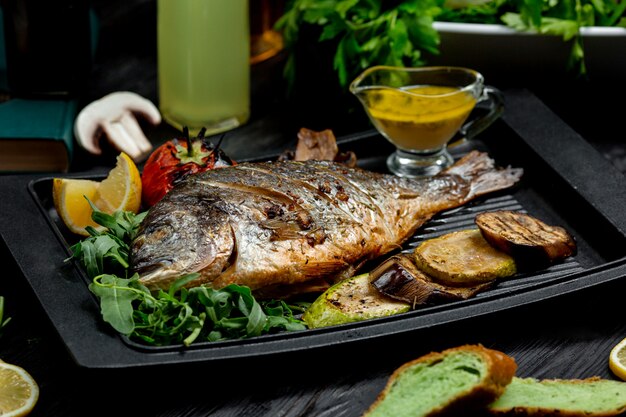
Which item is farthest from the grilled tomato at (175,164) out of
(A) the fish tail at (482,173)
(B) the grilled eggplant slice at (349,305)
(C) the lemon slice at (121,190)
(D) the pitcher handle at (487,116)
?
(D) the pitcher handle at (487,116)

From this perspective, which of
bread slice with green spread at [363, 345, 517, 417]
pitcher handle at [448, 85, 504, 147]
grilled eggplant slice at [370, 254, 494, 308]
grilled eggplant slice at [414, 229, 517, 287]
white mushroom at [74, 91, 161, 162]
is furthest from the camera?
white mushroom at [74, 91, 161, 162]

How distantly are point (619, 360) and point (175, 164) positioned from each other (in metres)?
1.73

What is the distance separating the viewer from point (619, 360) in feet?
10.6

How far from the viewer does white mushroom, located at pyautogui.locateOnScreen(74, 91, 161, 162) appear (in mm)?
4613

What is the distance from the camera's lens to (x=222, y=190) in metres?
3.50

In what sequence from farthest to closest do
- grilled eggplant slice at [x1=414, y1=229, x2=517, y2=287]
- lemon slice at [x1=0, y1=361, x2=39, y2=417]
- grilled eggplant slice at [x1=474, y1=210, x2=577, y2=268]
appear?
grilled eggplant slice at [x1=474, y1=210, x2=577, y2=268] → grilled eggplant slice at [x1=414, y1=229, x2=517, y2=287] → lemon slice at [x1=0, y1=361, x2=39, y2=417]

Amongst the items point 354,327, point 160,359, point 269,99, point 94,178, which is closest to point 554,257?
point 354,327

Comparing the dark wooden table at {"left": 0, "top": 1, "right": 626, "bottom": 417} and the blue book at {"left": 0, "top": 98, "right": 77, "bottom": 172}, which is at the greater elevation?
the blue book at {"left": 0, "top": 98, "right": 77, "bottom": 172}

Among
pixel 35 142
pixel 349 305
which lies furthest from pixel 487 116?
pixel 35 142

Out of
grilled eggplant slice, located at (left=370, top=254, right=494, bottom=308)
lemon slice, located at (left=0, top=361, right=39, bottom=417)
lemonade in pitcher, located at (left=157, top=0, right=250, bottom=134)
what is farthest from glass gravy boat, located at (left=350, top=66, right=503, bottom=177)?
lemon slice, located at (left=0, top=361, right=39, bottom=417)

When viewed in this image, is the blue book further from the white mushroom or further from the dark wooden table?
the dark wooden table

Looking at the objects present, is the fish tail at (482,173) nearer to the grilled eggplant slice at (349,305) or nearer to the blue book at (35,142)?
the grilled eggplant slice at (349,305)

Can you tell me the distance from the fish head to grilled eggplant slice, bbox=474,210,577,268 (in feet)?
3.06

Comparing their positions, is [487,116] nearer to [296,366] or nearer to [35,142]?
[296,366]
